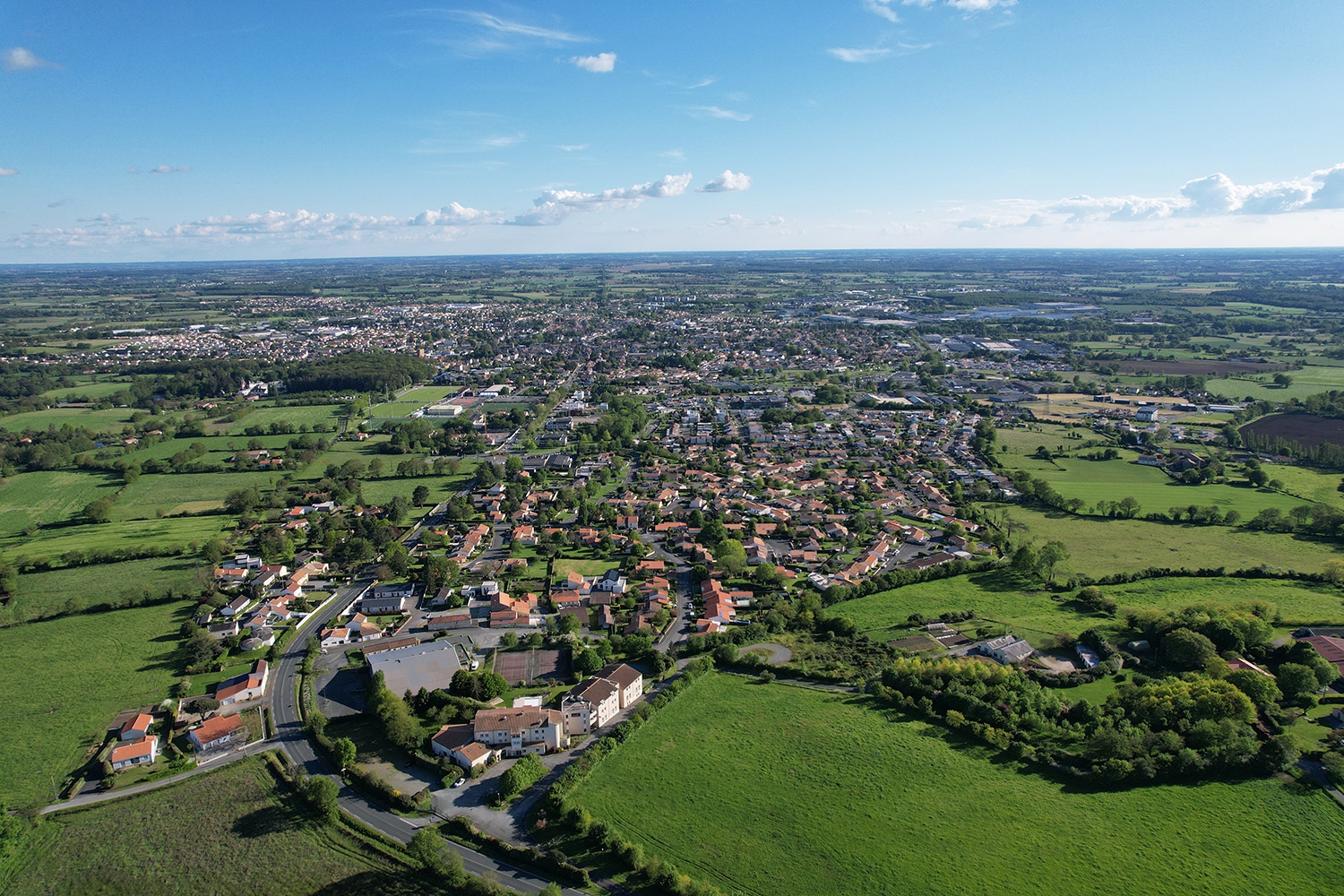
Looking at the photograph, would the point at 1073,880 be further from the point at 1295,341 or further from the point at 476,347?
the point at 1295,341

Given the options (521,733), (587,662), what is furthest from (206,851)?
(587,662)

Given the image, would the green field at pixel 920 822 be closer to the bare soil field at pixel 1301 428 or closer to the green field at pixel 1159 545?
the green field at pixel 1159 545

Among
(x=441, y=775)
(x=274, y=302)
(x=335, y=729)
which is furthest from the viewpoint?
(x=274, y=302)

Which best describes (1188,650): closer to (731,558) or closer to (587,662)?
(731,558)

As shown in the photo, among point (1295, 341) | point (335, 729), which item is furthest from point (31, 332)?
point (1295, 341)

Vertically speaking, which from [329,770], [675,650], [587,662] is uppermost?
[587,662]

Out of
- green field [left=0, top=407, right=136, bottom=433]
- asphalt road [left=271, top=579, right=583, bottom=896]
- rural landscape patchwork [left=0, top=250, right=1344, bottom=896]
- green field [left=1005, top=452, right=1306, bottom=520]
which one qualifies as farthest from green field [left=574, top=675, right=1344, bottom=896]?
green field [left=0, top=407, right=136, bottom=433]

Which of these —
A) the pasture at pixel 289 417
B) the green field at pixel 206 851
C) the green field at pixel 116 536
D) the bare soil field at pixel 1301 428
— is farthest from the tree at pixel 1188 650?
the pasture at pixel 289 417

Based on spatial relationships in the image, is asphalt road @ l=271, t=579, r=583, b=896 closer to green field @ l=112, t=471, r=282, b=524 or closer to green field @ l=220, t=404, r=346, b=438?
green field @ l=112, t=471, r=282, b=524
